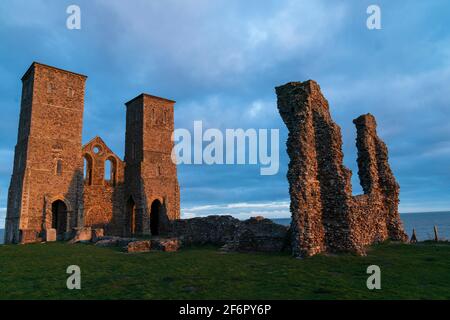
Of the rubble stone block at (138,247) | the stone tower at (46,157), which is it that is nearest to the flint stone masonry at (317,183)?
the rubble stone block at (138,247)

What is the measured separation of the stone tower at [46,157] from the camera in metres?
28.7

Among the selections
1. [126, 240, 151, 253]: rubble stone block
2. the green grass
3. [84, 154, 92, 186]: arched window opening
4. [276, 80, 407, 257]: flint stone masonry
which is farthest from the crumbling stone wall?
[276, 80, 407, 257]: flint stone masonry

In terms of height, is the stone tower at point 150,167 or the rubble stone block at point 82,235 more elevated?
the stone tower at point 150,167

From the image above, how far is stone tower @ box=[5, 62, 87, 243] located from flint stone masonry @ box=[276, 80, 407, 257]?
22697 millimetres

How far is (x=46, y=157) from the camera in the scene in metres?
30.2

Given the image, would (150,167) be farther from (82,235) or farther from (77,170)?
(82,235)

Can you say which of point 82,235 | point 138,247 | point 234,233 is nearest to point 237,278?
point 234,233

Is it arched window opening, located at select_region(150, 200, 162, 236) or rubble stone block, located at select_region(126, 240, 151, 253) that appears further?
arched window opening, located at select_region(150, 200, 162, 236)

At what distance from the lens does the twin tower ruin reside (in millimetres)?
29281

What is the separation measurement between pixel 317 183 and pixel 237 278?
732 centimetres

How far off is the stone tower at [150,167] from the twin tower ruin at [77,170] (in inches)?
4.0

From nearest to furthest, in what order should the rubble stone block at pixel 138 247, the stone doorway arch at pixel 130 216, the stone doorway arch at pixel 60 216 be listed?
the rubble stone block at pixel 138 247, the stone doorway arch at pixel 60 216, the stone doorway arch at pixel 130 216

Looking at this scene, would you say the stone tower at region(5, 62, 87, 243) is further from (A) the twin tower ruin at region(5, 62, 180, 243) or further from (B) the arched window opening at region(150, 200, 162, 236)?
(B) the arched window opening at region(150, 200, 162, 236)

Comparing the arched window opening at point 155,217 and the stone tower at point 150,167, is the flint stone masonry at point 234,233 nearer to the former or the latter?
the stone tower at point 150,167
